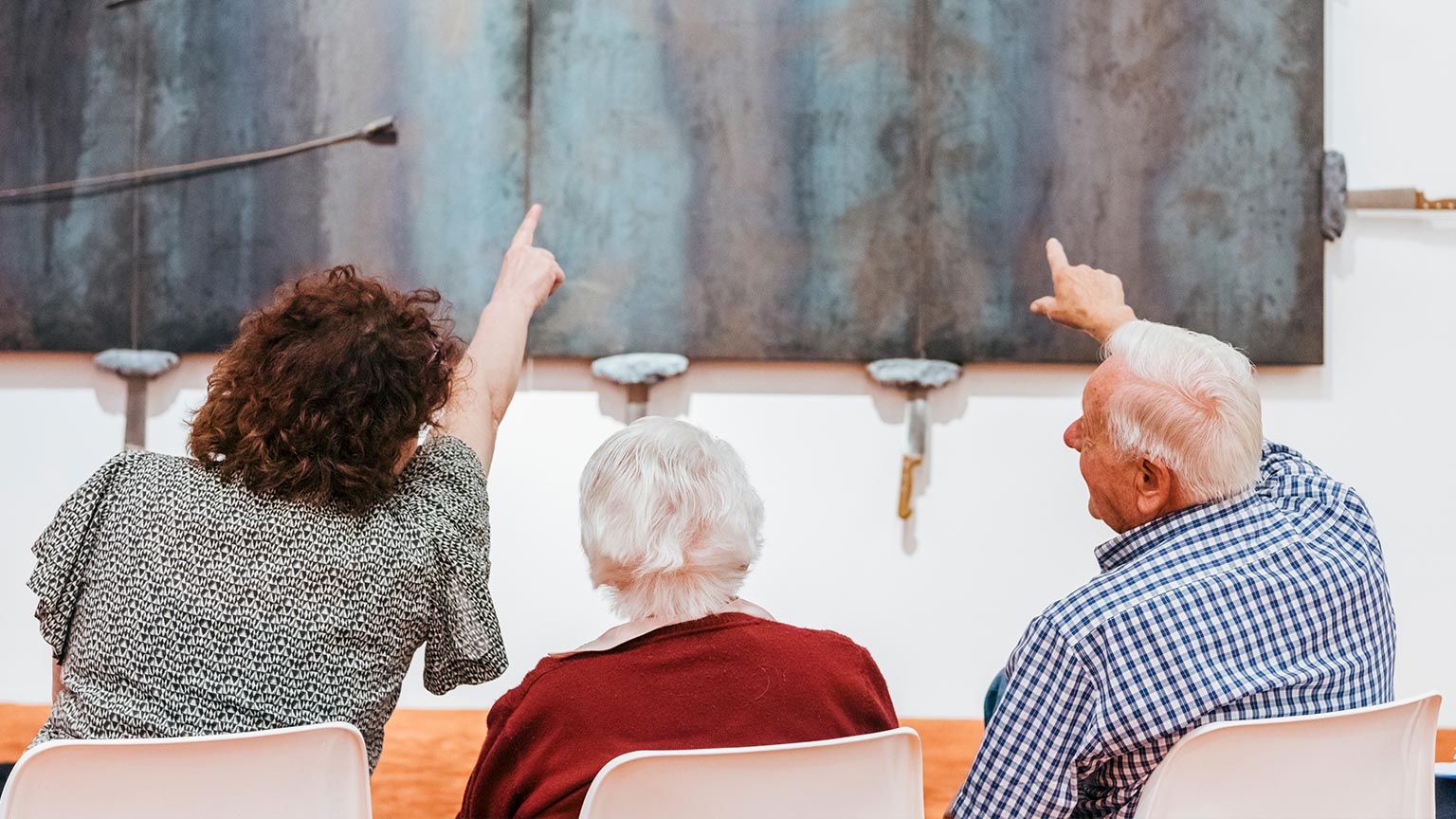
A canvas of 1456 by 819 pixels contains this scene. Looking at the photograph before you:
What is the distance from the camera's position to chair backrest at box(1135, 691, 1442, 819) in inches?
49.7

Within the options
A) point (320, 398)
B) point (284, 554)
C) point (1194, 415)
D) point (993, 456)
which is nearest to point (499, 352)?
point (320, 398)

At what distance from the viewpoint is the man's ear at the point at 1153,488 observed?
1.56m

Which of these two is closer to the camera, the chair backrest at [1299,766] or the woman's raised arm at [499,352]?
the chair backrest at [1299,766]

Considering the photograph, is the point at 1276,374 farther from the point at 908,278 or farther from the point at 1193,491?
the point at 1193,491

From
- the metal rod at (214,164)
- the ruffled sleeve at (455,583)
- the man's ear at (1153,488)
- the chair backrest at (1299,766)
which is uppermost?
the metal rod at (214,164)

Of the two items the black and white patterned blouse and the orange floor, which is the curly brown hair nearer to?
the black and white patterned blouse

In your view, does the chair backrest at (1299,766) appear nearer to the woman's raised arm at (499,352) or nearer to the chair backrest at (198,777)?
the chair backrest at (198,777)

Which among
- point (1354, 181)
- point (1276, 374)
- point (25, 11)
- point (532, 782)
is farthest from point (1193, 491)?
point (25, 11)

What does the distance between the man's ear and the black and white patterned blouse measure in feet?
2.86

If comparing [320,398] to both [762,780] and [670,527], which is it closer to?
[670,527]

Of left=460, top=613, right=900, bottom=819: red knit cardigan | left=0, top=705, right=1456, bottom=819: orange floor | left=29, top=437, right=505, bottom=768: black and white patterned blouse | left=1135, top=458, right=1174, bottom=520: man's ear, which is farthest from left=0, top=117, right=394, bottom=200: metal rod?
left=1135, top=458, right=1174, bottom=520: man's ear

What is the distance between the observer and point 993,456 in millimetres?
3004

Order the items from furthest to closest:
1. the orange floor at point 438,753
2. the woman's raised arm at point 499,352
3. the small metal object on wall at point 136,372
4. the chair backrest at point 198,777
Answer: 1. the small metal object on wall at point 136,372
2. the orange floor at point 438,753
3. the woman's raised arm at point 499,352
4. the chair backrest at point 198,777

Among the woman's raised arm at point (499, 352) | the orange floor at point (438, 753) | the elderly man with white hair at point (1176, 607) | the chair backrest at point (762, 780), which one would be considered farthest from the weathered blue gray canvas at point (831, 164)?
the chair backrest at point (762, 780)
